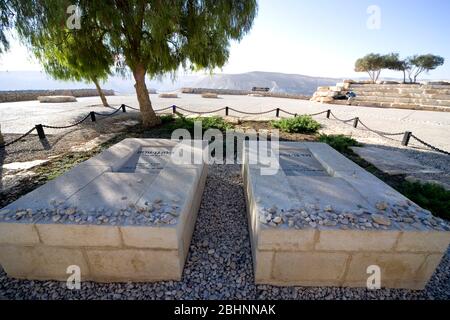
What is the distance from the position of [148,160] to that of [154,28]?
4429 millimetres

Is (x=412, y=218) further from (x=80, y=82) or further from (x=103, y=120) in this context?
(x=80, y=82)

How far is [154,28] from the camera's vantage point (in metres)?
6.14

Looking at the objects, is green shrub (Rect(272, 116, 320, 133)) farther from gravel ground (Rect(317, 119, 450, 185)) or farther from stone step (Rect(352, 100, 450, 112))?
stone step (Rect(352, 100, 450, 112))

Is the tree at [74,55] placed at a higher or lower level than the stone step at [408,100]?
higher

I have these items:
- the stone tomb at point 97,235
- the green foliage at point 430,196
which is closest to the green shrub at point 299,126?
the green foliage at point 430,196

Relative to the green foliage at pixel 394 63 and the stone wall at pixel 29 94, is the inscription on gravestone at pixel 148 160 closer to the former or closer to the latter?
the stone wall at pixel 29 94

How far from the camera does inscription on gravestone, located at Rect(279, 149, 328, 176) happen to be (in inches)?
148

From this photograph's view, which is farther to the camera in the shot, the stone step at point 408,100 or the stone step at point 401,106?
the stone step at point 408,100

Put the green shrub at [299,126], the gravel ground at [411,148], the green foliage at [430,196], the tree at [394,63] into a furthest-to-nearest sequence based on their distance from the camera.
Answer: the tree at [394,63], the green shrub at [299,126], the gravel ground at [411,148], the green foliage at [430,196]

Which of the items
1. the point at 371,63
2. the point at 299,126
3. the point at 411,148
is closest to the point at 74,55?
the point at 299,126

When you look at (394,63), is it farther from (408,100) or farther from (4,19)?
(4,19)

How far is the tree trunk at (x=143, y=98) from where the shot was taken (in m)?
8.06

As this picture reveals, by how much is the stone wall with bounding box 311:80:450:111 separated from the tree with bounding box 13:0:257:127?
52.5 ft

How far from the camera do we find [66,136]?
7.88m
